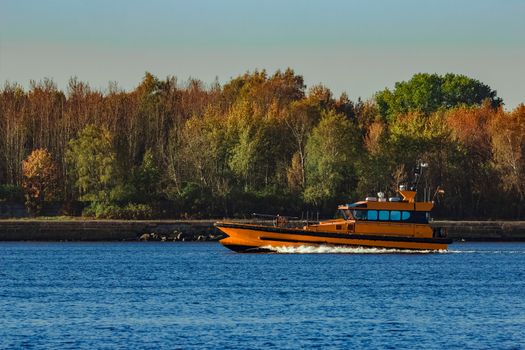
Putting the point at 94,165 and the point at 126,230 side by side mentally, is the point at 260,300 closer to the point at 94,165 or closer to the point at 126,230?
the point at 126,230

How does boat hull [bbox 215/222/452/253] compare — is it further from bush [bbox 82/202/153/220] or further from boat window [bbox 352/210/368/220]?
bush [bbox 82/202/153/220]

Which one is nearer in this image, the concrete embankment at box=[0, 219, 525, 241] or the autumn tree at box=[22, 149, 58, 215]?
the concrete embankment at box=[0, 219, 525, 241]

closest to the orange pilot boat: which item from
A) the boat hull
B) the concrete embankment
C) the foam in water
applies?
the boat hull

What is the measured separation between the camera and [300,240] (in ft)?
311

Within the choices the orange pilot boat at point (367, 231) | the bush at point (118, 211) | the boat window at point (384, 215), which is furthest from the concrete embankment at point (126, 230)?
the boat window at point (384, 215)

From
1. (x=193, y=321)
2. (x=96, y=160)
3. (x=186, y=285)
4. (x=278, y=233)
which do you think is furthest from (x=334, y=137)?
(x=193, y=321)

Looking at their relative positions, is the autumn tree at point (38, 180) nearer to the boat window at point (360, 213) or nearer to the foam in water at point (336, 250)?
the foam in water at point (336, 250)

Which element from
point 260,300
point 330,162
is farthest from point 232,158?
point 260,300

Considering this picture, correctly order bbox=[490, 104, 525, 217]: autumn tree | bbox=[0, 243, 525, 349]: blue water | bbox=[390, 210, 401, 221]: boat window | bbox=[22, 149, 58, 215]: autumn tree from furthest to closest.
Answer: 1. bbox=[490, 104, 525, 217]: autumn tree
2. bbox=[22, 149, 58, 215]: autumn tree
3. bbox=[390, 210, 401, 221]: boat window
4. bbox=[0, 243, 525, 349]: blue water

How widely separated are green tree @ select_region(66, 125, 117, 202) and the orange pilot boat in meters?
32.4

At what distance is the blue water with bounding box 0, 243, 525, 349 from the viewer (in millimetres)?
51656

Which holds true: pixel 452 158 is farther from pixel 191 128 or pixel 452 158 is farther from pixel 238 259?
pixel 238 259

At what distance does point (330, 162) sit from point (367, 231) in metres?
36.6

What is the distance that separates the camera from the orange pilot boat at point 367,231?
92188 millimetres
